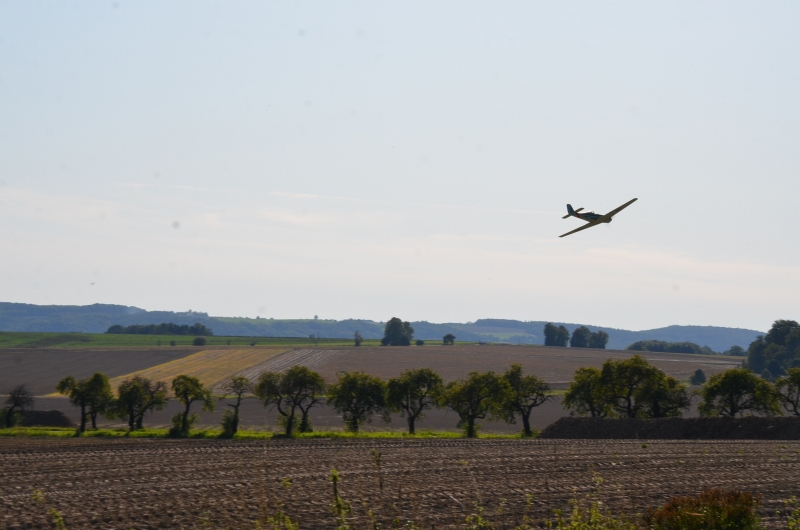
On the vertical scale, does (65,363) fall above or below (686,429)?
below

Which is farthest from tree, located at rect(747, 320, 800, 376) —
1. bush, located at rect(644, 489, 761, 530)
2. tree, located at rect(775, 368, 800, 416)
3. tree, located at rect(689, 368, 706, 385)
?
bush, located at rect(644, 489, 761, 530)

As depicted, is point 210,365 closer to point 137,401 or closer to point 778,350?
point 137,401

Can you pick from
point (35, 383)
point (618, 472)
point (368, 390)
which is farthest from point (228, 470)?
point (35, 383)

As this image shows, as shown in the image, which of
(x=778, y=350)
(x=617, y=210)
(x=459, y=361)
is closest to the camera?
(x=617, y=210)

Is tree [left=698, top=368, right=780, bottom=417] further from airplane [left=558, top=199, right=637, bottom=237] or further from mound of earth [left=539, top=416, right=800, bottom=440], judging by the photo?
airplane [left=558, top=199, right=637, bottom=237]

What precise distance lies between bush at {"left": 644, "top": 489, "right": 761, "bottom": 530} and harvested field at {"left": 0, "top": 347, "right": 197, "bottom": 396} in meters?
116

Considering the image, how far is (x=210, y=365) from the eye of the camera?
149625 millimetres

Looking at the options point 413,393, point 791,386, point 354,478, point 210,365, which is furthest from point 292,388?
point 210,365

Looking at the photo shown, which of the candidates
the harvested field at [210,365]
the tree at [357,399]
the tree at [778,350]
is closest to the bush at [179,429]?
the tree at [357,399]

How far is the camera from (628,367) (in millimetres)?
68812

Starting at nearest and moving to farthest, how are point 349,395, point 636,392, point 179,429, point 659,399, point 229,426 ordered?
point 229,426 → point 179,429 → point 659,399 → point 636,392 → point 349,395

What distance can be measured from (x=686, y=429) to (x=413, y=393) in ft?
88.9

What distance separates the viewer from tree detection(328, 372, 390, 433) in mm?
71500

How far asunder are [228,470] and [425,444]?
2048cm
